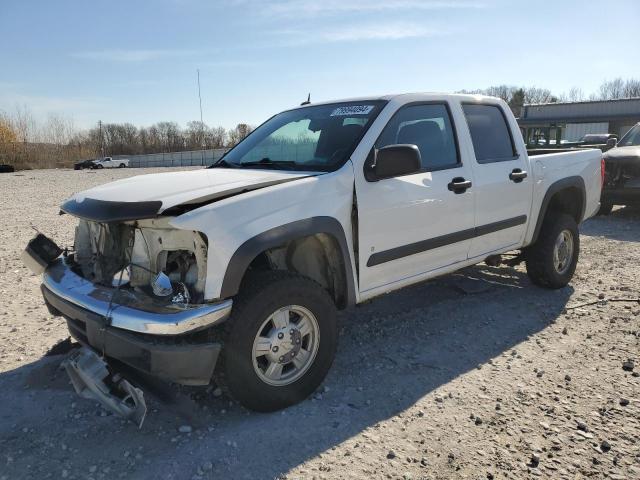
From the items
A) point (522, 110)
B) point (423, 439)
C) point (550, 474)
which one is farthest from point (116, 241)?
point (522, 110)

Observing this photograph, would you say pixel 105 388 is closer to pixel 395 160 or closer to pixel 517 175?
pixel 395 160

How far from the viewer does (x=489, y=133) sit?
15.1 feet

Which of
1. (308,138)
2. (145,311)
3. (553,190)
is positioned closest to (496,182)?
(553,190)

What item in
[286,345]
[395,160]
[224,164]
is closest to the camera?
[286,345]

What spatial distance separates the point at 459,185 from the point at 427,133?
49cm

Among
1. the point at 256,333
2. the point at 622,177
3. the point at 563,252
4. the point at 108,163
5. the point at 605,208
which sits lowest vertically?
the point at 605,208

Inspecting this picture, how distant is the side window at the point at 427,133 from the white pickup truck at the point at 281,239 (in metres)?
0.01

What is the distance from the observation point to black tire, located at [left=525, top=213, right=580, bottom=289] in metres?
5.17

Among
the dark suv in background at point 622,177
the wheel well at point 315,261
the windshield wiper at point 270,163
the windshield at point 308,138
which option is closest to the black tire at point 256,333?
the wheel well at point 315,261

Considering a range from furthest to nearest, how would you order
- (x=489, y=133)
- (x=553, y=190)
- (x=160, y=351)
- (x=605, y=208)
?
(x=605, y=208) < (x=553, y=190) < (x=489, y=133) < (x=160, y=351)

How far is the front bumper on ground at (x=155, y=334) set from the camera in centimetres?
261

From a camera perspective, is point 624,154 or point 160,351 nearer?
point 160,351

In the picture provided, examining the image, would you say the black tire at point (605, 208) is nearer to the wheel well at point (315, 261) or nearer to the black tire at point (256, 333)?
the wheel well at point (315, 261)

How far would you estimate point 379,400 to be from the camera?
3.26 metres
